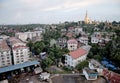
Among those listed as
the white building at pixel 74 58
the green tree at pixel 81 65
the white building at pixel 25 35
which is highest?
the white building at pixel 25 35

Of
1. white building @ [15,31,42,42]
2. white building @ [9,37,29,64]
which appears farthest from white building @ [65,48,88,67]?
white building @ [15,31,42,42]

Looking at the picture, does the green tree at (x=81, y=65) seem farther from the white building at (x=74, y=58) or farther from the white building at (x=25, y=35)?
the white building at (x=25, y=35)

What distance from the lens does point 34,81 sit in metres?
9.46

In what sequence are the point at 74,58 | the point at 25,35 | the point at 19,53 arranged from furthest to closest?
the point at 25,35, the point at 19,53, the point at 74,58

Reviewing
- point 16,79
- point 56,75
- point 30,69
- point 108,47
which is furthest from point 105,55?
point 16,79

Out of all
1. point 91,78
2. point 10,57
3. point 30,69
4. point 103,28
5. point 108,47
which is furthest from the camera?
point 103,28

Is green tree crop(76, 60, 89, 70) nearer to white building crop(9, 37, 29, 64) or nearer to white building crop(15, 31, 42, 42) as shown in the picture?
white building crop(9, 37, 29, 64)

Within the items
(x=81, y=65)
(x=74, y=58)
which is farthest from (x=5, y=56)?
(x=81, y=65)

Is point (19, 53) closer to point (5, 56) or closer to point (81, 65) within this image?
point (5, 56)

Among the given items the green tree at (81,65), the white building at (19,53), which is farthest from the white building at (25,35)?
the green tree at (81,65)

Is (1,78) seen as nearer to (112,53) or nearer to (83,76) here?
(83,76)

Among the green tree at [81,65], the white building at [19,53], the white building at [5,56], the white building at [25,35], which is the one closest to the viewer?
the green tree at [81,65]

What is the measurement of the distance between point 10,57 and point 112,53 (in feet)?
29.1

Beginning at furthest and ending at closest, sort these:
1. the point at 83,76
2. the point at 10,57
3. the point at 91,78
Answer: the point at 10,57 < the point at 83,76 < the point at 91,78
